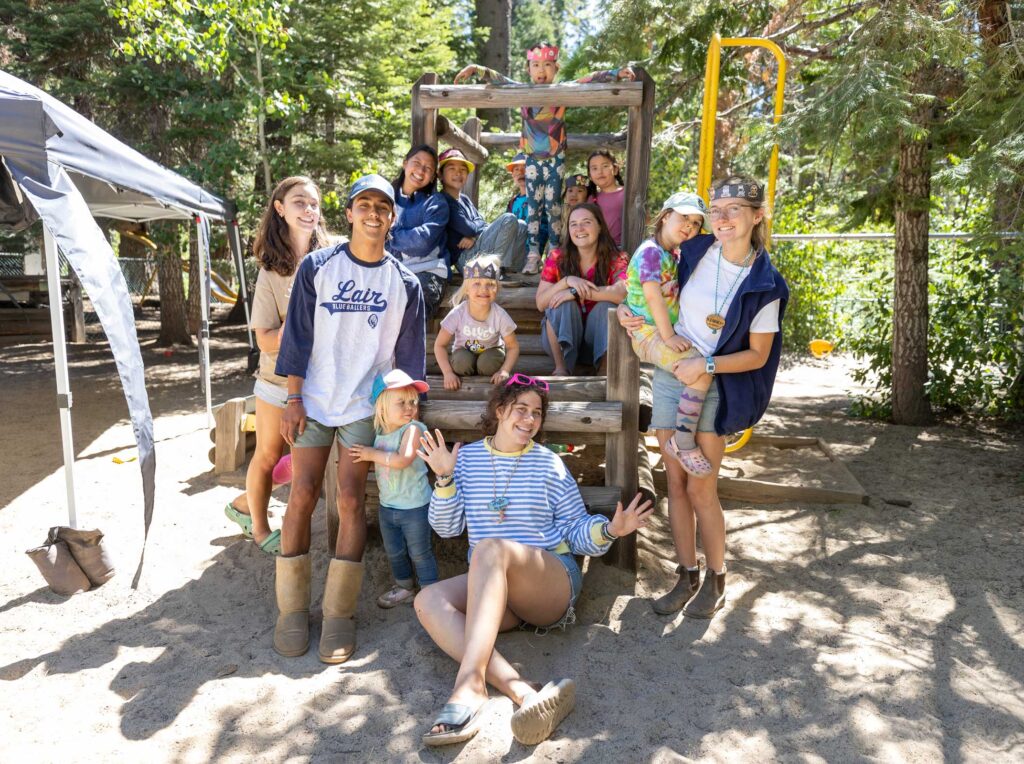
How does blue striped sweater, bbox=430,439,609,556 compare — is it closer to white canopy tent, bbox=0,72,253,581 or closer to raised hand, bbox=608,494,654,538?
raised hand, bbox=608,494,654,538

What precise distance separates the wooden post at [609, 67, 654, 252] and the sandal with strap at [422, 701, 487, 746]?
3323 mm

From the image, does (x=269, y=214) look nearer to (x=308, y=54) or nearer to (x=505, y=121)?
(x=308, y=54)

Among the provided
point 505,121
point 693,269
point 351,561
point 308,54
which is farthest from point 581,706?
point 505,121

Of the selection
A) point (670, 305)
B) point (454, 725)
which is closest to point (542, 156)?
point (670, 305)

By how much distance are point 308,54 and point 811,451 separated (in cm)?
714

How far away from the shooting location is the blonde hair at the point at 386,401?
10.9 feet

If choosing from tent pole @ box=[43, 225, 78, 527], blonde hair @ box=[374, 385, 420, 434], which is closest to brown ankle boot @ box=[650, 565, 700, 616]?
blonde hair @ box=[374, 385, 420, 434]

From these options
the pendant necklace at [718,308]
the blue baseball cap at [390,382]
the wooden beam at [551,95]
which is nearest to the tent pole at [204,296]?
the wooden beam at [551,95]

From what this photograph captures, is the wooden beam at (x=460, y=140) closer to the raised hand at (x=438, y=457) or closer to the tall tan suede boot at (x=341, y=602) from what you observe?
the raised hand at (x=438, y=457)

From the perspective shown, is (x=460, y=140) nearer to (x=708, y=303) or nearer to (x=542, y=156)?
(x=542, y=156)

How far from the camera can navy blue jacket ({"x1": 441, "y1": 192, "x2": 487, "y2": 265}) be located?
539cm

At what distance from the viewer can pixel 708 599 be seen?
3.55 metres

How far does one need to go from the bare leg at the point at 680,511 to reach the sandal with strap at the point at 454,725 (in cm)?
134

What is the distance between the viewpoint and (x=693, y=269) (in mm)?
3420
